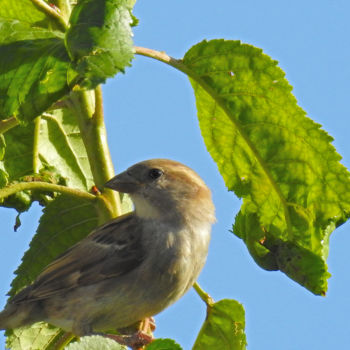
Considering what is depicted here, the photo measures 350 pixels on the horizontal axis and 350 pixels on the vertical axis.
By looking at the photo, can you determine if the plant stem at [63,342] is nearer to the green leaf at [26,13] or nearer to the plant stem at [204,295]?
the plant stem at [204,295]

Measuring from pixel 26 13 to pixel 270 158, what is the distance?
1283 mm

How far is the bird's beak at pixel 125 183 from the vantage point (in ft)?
12.2

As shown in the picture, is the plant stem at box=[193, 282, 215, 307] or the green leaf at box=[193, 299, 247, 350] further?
the plant stem at box=[193, 282, 215, 307]

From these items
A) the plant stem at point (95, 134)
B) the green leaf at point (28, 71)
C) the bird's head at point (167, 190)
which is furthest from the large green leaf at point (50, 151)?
the green leaf at point (28, 71)

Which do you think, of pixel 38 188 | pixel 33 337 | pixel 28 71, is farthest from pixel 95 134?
pixel 33 337

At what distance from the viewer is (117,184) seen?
3.66 m

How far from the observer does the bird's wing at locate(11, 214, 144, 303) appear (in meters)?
4.36

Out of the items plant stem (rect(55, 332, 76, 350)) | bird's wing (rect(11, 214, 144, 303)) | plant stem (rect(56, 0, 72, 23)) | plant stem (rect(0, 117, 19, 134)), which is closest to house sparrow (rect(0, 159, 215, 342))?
bird's wing (rect(11, 214, 144, 303))

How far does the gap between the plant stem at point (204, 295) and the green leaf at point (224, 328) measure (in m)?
0.03

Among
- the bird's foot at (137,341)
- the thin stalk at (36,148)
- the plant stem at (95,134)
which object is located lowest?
the bird's foot at (137,341)

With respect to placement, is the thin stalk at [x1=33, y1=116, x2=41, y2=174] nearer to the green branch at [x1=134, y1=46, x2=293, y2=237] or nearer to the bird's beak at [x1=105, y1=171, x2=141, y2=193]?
the bird's beak at [x1=105, y1=171, x2=141, y2=193]

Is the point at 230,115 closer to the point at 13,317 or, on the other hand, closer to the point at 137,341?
the point at 137,341

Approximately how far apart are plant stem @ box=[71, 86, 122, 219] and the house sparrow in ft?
2.19

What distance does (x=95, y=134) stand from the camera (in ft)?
10.6
